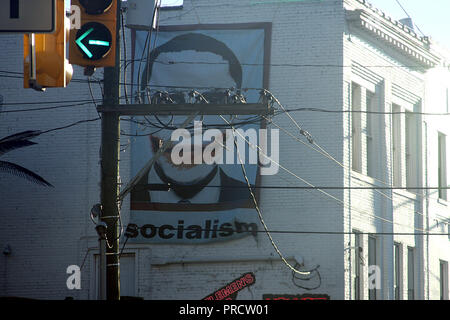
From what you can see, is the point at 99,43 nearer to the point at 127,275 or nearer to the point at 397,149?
the point at 127,275

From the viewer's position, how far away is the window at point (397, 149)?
28.3m

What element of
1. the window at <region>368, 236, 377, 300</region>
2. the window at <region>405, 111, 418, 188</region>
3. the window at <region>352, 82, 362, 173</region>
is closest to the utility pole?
the window at <region>352, 82, 362, 173</region>

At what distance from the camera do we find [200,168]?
84.2ft

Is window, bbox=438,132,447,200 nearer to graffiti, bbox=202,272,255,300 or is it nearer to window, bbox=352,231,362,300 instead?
window, bbox=352,231,362,300

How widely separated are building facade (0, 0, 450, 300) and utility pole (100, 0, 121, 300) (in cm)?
767

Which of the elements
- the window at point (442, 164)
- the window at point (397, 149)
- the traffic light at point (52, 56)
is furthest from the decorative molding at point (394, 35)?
the traffic light at point (52, 56)

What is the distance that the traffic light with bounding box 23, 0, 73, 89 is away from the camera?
7.87 meters

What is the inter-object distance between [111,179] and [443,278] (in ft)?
59.5

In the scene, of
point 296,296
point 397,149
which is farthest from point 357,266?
point 397,149

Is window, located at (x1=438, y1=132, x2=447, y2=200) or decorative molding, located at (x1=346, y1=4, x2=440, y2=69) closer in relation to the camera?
decorative molding, located at (x1=346, y1=4, x2=440, y2=69)

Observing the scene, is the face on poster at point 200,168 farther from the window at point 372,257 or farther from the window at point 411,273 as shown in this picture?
the window at point 411,273

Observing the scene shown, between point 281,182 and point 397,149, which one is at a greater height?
point 397,149

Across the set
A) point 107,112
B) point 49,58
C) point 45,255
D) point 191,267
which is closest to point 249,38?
point 191,267
